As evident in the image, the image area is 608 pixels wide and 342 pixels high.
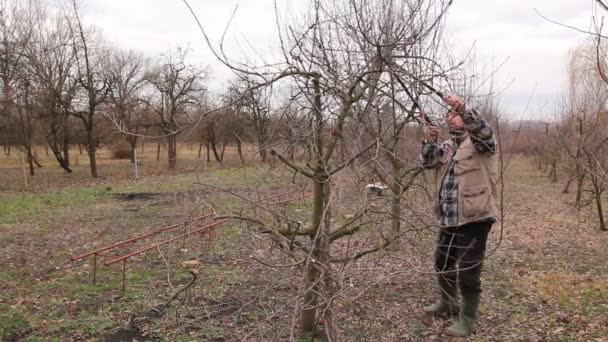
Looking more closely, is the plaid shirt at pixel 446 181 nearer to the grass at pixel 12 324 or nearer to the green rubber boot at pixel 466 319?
the green rubber boot at pixel 466 319

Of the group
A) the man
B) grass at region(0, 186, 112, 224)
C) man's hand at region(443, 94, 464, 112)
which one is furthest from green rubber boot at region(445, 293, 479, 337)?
grass at region(0, 186, 112, 224)

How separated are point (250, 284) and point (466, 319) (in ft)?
7.95

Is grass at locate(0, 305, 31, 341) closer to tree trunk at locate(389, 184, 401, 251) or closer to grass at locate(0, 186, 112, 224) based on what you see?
tree trunk at locate(389, 184, 401, 251)

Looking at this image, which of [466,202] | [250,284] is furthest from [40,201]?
[466,202]

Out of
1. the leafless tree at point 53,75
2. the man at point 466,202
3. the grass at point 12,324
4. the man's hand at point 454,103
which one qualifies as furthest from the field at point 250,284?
the leafless tree at point 53,75

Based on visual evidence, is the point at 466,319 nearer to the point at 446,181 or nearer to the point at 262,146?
the point at 446,181

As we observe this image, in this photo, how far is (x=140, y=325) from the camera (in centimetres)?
424

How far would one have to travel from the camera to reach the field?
312 cm

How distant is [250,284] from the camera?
203 inches

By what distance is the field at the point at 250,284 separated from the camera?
312 cm

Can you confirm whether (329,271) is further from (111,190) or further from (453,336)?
(111,190)

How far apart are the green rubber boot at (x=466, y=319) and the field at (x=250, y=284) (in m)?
0.22

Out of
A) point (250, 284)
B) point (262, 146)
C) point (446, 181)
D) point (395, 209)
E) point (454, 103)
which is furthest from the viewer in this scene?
point (250, 284)

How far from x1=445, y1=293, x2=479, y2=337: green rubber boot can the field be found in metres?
0.22
